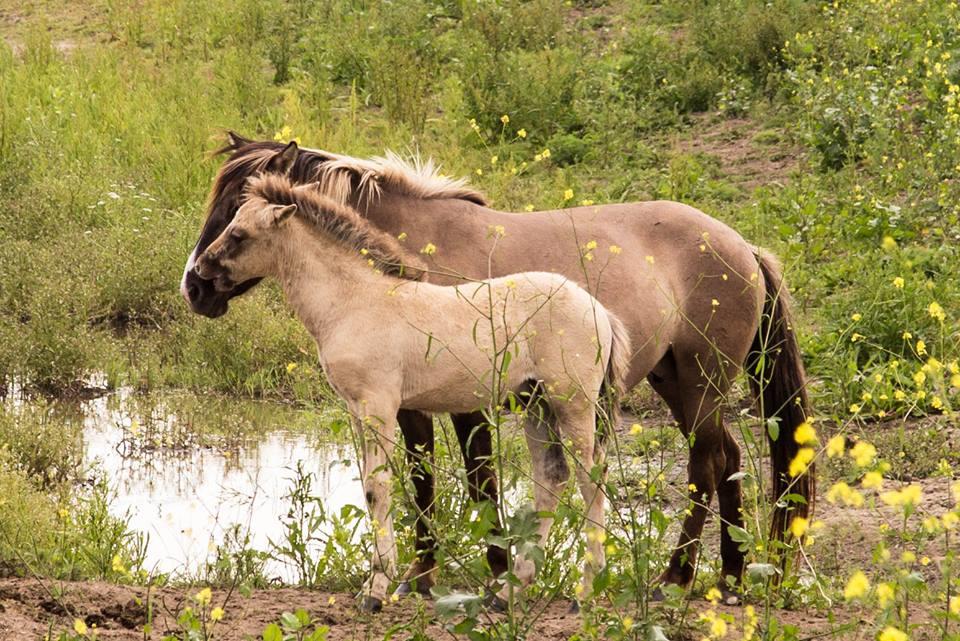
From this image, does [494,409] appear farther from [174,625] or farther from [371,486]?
[174,625]

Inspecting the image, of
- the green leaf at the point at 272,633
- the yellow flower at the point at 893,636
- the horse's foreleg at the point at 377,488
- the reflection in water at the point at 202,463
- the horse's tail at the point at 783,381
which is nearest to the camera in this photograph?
the yellow flower at the point at 893,636

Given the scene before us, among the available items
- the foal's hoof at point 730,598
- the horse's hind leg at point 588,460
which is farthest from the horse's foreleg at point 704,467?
the horse's hind leg at point 588,460

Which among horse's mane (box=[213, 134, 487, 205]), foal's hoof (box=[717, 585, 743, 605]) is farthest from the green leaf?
foal's hoof (box=[717, 585, 743, 605])

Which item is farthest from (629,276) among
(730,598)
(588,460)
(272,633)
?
(272,633)

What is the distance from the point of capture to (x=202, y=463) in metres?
8.59

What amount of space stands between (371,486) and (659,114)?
9058mm

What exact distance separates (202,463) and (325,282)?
141 inches

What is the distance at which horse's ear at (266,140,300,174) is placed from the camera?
19.5 ft

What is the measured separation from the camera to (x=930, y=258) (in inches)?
385

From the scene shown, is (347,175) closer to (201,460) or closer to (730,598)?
(730,598)

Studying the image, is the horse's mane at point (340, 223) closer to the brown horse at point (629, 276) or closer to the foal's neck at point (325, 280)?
the foal's neck at point (325, 280)

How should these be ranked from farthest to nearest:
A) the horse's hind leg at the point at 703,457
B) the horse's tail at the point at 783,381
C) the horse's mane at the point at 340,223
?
the horse's tail at the point at 783,381
the horse's hind leg at the point at 703,457
the horse's mane at the point at 340,223

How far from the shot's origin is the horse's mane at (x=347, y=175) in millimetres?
5910

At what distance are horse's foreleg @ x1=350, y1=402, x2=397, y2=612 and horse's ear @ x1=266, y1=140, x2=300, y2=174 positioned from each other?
124 centimetres
